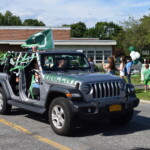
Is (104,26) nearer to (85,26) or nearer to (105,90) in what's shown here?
(85,26)

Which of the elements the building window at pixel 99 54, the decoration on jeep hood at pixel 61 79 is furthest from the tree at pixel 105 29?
the decoration on jeep hood at pixel 61 79

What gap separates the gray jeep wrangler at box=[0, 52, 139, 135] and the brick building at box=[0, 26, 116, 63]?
3623 cm

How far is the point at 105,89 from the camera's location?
6801 mm

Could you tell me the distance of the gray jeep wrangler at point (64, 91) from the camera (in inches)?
257

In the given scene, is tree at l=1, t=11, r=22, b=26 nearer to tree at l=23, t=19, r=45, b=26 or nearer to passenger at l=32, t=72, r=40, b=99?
tree at l=23, t=19, r=45, b=26

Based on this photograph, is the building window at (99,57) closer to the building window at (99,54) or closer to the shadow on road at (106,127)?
the building window at (99,54)

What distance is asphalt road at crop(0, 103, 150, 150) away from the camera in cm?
602

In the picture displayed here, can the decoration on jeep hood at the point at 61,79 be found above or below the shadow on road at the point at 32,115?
above

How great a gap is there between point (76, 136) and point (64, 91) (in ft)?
3.27

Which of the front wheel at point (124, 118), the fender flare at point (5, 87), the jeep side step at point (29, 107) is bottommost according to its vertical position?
the front wheel at point (124, 118)

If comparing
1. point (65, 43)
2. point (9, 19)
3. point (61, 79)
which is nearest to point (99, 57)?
point (65, 43)

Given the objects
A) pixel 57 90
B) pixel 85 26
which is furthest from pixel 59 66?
pixel 85 26

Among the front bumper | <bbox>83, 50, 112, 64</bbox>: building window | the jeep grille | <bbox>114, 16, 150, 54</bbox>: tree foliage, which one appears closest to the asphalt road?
the front bumper

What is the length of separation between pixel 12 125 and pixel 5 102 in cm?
119
